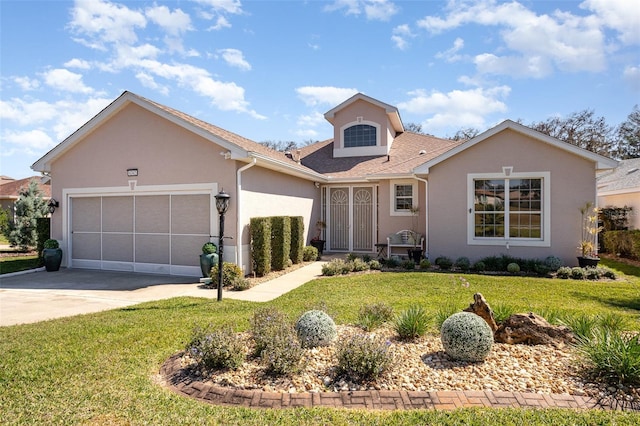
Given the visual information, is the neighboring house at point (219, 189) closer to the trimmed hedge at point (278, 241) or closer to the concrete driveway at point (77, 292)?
the trimmed hedge at point (278, 241)

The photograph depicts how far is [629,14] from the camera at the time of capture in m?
12.6

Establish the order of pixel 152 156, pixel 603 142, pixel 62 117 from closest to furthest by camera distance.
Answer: pixel 152 156 → pixel 62 117 → pixel 603 142

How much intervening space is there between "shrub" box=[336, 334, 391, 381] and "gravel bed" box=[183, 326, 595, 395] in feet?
0.30

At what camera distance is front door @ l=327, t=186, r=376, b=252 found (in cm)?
1561

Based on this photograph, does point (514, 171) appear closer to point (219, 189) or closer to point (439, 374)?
point (219, 189)

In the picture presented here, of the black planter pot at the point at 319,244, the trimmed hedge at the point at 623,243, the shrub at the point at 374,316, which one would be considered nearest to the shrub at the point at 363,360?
the shrub at the point at 374,316

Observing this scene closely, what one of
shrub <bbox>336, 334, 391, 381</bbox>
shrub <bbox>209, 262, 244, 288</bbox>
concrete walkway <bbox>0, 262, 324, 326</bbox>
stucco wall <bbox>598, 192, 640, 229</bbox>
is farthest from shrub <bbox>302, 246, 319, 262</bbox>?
stucco wall <bbox>598, 192, 640, 229</bbox>

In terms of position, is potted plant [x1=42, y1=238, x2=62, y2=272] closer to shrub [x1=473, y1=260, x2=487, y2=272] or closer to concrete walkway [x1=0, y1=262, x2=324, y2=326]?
concrete walkway [x1=0, y1=262, x2=324, y2=326]

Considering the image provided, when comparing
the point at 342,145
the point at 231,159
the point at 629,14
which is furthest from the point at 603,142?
the point at 231,159

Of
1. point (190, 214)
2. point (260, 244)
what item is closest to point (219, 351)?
point (260, 244)

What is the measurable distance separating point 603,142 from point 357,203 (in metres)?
27.2

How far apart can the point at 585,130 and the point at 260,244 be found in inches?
1265

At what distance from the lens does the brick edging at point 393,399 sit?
3.30 meters

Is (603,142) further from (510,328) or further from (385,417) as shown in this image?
(385,417)
